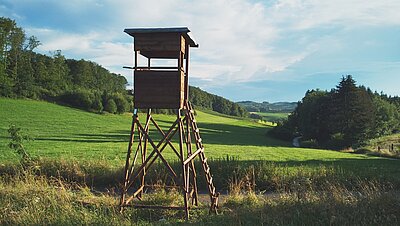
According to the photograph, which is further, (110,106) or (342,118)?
(110,106)

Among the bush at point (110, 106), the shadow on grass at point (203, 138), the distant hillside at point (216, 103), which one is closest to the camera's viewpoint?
the shadow on grass at point (203, 138)

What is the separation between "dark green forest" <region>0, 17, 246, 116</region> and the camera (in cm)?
6019

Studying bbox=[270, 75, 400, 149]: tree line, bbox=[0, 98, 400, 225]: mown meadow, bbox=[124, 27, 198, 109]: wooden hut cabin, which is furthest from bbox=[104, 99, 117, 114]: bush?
bbox=[124, 27, 198, 109]: wooden hut cabin

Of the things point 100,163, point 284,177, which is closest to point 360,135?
point 284,177

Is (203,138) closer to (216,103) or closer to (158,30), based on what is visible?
(158,30)

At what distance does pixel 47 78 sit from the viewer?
67.8m

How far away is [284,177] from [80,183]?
782 centimetres

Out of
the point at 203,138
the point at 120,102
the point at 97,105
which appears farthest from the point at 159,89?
the point at 120,102

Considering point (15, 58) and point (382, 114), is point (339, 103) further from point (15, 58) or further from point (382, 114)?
point (15, 58)

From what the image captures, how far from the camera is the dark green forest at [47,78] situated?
60.2m

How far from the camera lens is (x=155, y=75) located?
8.58 m

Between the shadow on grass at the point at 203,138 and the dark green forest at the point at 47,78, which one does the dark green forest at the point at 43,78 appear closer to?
the dark green forest at the point at 47,78

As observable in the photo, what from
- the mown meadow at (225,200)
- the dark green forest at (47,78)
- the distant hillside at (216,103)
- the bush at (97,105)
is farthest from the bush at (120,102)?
the mown meadow at (225,200)

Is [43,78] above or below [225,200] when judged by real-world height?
above
